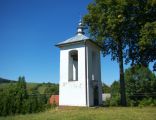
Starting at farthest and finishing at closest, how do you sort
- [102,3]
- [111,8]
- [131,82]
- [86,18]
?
[131,82], [86,18], [102,3], [111,8]

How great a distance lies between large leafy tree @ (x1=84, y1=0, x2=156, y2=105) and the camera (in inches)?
781

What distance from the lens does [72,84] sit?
66.3 feet

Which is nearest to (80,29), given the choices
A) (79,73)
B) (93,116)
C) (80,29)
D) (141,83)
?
(80,29)

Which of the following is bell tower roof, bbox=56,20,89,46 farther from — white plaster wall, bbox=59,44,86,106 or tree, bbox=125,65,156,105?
tree, bbox=125,65,156,105

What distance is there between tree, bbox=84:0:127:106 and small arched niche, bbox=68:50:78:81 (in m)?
3.52

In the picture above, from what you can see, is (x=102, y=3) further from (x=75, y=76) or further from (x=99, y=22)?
(x=75, y=76)

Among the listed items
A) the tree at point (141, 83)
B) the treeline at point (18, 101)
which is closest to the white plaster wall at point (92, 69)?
the treeline at point (18, 101)

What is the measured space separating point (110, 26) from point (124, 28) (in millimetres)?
1487

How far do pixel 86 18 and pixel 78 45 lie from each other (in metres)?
5.11

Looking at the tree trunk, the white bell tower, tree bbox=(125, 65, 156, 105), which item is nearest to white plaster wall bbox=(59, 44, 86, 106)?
the white bell tower

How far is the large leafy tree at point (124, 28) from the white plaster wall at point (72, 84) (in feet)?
12.4

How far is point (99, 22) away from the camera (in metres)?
22.8

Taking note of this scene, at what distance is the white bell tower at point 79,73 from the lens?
64.7 ft

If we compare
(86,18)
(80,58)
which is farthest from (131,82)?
(80,58)
